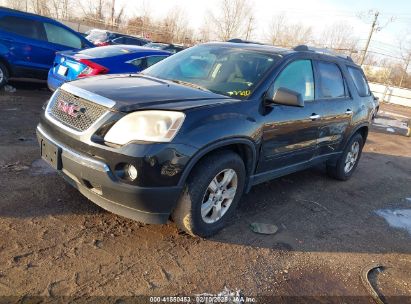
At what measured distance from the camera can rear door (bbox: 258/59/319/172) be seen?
393 centimetres

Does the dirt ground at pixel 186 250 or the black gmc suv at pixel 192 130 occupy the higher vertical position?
the black gmc suv at pixel 192 130

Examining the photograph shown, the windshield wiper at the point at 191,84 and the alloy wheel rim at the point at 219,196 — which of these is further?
the windshield wiper at the point at 191,84

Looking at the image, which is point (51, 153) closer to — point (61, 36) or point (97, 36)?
point (61, 36)

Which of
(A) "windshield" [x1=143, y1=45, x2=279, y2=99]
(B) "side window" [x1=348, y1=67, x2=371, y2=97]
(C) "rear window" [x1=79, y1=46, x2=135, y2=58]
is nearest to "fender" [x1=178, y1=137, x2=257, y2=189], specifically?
(A) "windshield" [x1=143, y1=45, x2=279, y2=99]

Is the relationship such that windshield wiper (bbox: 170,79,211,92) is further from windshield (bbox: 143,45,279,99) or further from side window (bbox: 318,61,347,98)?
side window (bbox: 318,61,347,98)

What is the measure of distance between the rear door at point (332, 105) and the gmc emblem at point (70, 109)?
9.34 ft

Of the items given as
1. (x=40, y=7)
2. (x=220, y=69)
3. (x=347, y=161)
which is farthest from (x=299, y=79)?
(x=40, y=7)

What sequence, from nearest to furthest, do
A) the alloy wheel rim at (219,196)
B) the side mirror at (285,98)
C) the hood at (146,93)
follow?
the hood at (146,93), the alloy wheel rim at (219,196), the side mirror at (285,98)

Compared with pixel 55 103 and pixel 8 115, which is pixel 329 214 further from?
pixel 8 115

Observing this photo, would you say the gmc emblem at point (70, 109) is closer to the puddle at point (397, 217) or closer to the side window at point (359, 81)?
the puddle at point (397, 217)

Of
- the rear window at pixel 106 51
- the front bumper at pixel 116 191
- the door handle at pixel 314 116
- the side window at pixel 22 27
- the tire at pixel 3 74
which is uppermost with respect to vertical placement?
the side window at pixel 22 27

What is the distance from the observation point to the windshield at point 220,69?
3.88 m

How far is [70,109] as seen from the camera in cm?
333

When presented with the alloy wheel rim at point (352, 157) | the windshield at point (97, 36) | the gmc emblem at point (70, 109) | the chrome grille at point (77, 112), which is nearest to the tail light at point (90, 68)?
the chrome grille at point (77, 112)
